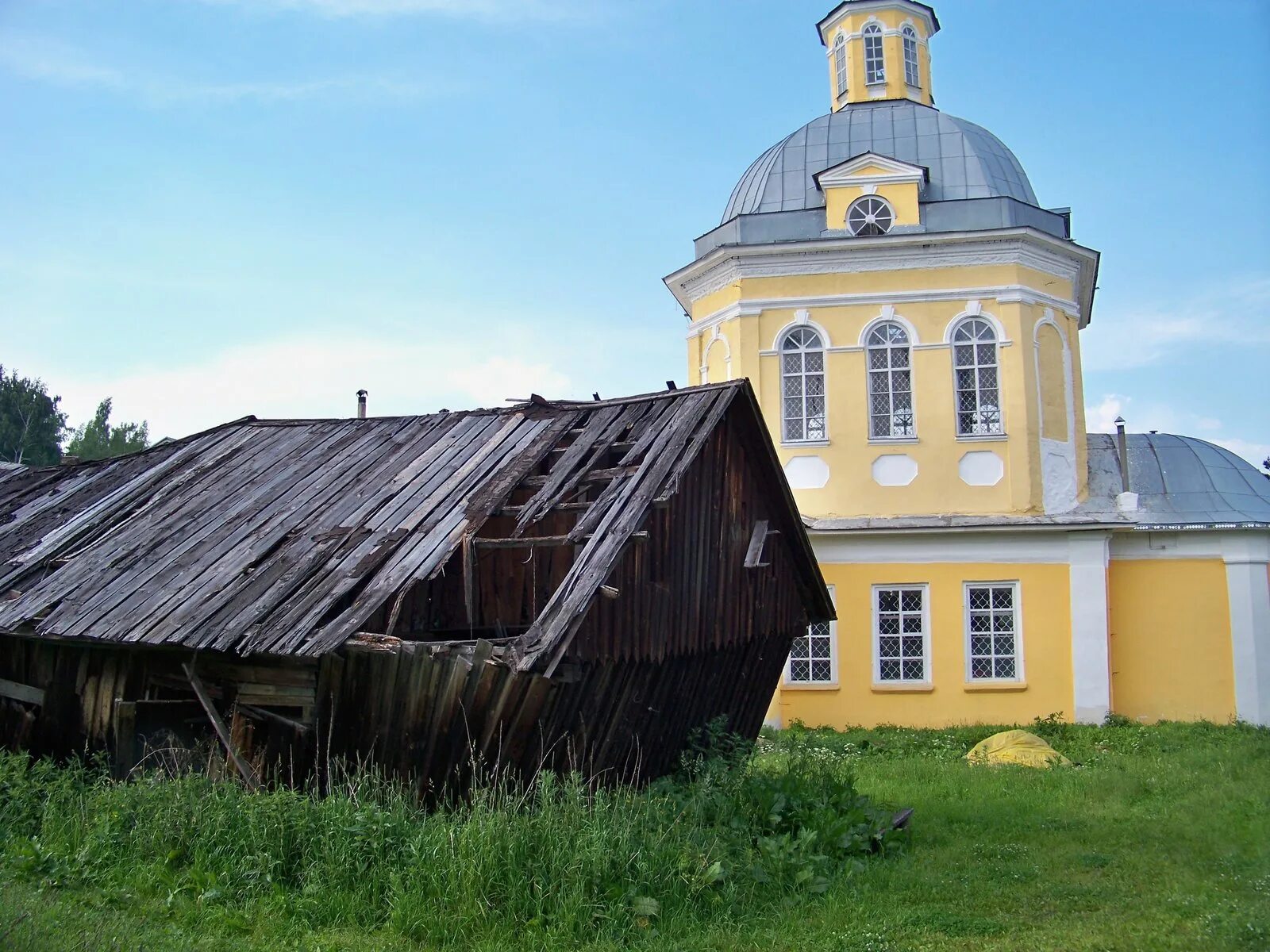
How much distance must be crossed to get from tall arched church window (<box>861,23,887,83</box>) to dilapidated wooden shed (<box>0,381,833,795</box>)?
1451 centimetres

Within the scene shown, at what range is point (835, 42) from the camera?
23.9m

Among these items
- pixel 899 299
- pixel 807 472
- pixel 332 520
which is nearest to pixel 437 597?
pixel 332 520

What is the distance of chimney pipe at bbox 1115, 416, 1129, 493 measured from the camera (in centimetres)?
2002

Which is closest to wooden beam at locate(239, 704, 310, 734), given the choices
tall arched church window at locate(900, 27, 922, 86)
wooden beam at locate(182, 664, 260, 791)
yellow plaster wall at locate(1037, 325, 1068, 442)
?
wooden beam at locate(182, 664, 260, 791)

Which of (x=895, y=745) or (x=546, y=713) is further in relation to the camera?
(x=895, y=745)

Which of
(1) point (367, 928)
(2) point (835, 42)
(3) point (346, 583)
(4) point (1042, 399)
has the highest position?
(2) point (835, 42)

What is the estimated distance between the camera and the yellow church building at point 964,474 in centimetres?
1850

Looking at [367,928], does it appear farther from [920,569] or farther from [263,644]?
[920,569]

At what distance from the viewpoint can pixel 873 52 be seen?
76.8 ft

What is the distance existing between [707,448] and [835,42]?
53.0 feet

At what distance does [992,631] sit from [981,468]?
279 cm

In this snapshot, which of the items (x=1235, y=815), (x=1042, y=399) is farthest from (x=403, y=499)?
(x=1042, y=399)

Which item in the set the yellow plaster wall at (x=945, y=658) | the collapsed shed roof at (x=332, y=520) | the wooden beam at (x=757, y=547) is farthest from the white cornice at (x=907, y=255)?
the wooden beam at (x=757, y=547)

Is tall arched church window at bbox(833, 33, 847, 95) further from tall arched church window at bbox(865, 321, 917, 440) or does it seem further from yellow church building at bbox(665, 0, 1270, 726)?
tall arched church window at bbox(865, 321, 917, 440)
